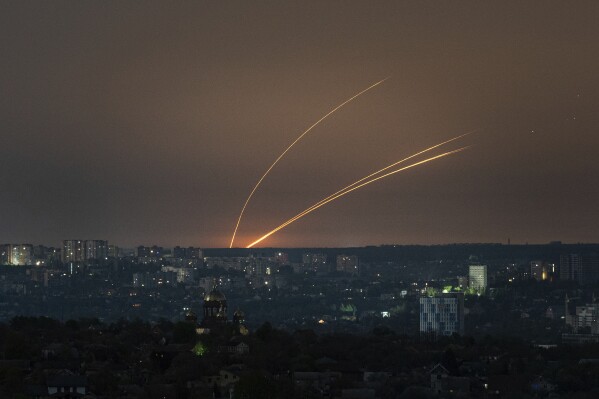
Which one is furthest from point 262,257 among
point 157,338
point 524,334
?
point 157,338

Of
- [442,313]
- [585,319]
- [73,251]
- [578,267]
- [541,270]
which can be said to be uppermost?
[73,251]

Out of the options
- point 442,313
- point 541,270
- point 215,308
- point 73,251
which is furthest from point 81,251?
point 215,308

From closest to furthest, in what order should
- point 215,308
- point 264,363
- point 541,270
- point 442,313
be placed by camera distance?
point 264,363 → point 215,308 → point 442,313 → point 541,270

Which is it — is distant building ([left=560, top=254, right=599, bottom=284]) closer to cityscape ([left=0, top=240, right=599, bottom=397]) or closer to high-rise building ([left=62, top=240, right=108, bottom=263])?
cityscape ([left=0, top=240, right=599, bottom=397])

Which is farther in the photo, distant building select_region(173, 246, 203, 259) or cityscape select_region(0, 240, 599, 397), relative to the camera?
distant building select_region(173, 246, 203, 259)

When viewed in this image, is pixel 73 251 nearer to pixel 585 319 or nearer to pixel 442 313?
pixel 442 313

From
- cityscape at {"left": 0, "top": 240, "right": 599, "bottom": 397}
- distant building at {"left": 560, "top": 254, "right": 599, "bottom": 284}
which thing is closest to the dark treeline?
cityscape at {"left": 0, "top": 240, "right": 599, "bottom": 397}
